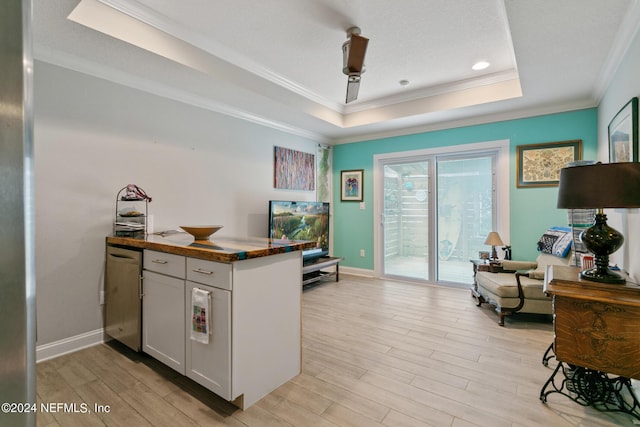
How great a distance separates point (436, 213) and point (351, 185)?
1.54 metres

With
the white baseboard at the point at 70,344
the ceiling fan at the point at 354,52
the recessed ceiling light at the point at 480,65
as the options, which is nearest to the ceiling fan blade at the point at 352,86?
the ceiling fan at the point at 354,52

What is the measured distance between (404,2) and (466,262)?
11.5 feet

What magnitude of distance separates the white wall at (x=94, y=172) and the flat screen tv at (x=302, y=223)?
30.9 inches

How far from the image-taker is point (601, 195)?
60.9 inches

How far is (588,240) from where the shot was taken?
1.75 metres

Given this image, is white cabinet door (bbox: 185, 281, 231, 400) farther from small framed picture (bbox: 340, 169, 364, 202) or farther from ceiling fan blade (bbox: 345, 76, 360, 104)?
small framed picture (bbox: 340, 169, 364, 202)

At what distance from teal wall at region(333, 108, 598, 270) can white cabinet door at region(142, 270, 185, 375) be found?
3.62m

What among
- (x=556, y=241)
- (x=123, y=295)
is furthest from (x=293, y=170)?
(x=556, y=241)

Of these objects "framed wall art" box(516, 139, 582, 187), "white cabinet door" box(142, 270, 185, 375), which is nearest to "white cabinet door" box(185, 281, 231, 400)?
"white cabinet door" box(142, 270, 185, 375)

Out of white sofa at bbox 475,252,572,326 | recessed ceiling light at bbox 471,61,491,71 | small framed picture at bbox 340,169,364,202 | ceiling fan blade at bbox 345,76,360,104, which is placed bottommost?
white sofa at bbox 475,252,572,326

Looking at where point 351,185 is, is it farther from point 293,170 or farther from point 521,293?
point 521,293

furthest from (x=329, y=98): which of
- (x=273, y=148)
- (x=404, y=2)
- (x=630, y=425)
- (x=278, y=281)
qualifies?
(x=630, y=425)

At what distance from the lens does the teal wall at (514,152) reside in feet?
11.5

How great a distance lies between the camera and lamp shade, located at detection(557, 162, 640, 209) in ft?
4.89
